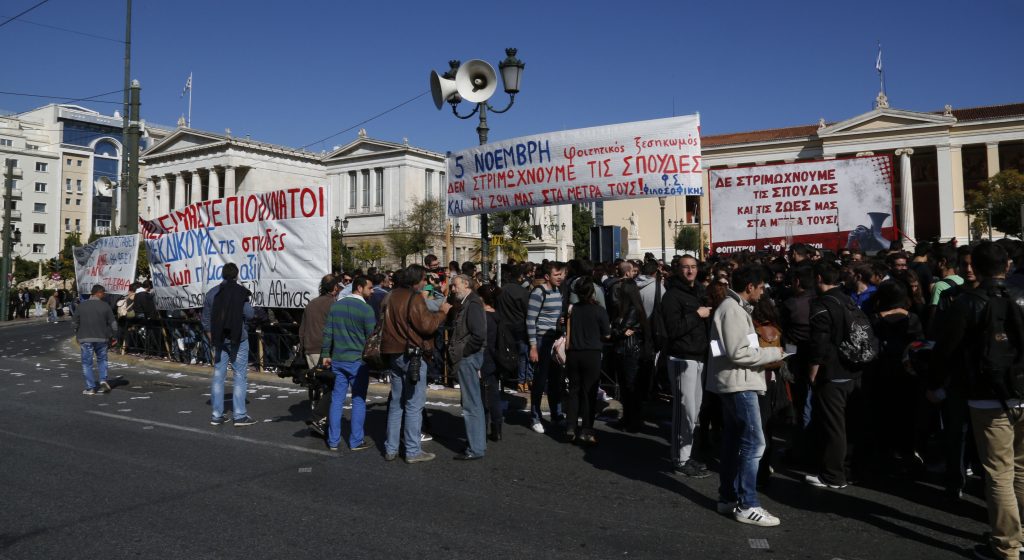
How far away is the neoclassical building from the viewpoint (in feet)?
189

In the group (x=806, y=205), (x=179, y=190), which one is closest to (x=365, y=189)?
(x=179, y=190)

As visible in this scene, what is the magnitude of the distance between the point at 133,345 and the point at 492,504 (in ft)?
46.8

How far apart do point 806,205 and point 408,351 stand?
8.38m

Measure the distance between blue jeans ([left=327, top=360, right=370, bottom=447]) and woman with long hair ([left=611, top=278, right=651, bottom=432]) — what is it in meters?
2.76

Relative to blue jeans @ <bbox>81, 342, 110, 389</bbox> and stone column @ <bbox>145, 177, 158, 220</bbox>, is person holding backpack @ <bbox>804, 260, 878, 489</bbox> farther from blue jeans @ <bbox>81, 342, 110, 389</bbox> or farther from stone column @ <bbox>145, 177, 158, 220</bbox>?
stone column @ <bbox>145, 177, 158, 220</bbox>

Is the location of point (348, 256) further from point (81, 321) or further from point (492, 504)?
point (492, 504)

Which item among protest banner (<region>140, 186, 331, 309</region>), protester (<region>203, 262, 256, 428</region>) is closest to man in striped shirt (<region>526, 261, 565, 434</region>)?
protester (<region>203, 262, 256, 428</region>)

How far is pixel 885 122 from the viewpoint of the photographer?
60688 mm

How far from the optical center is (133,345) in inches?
664

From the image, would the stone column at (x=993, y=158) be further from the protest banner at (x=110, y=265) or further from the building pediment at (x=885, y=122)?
the protest banner at (x=110, y=265)

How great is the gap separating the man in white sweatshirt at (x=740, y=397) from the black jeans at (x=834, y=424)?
3.17ft

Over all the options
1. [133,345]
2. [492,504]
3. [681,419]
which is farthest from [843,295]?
[133,345]

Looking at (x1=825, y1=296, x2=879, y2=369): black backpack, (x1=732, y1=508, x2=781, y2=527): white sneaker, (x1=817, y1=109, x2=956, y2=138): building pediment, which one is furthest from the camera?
(x1=817, y1=109, x2=956, y2=138): building pediment

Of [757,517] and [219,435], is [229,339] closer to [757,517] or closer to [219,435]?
[219,435]
